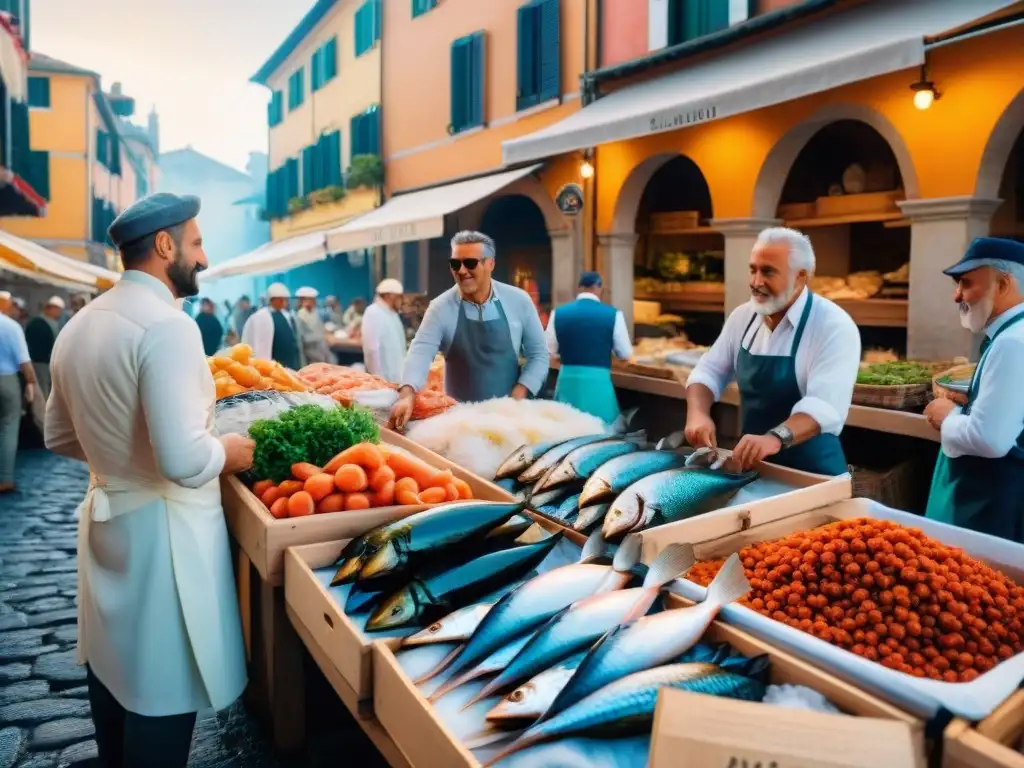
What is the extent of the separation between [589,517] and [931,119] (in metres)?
5.95

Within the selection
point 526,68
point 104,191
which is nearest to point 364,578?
point 526,68

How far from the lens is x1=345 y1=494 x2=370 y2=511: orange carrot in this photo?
2.67m

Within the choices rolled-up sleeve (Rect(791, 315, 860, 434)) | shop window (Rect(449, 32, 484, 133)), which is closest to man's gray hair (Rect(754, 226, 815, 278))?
rolled-up sleeve (Rect(791, 315, 860, 434))

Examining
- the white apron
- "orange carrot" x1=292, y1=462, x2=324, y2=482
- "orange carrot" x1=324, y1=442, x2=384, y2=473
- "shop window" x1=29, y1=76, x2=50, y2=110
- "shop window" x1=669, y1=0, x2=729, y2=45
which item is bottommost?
the white apron

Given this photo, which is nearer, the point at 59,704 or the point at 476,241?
the point at 59,704

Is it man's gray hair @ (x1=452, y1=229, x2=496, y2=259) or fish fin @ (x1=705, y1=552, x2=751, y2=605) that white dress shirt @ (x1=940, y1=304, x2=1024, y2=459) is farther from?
man's gray hair @ (x1=452, y1=229, x2=496, y2=259)

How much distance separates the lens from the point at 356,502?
8.77 ft

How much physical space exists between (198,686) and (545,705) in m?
1.49

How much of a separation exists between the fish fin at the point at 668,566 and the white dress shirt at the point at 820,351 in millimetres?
1477

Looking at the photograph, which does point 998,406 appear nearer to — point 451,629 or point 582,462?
point 582,462

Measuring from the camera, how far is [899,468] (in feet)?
18.1

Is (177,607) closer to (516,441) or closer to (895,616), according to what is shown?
(516,441)

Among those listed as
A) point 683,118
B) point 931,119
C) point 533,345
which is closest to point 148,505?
point 533,345

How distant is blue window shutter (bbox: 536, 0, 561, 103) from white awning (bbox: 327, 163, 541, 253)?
3.76 ft
